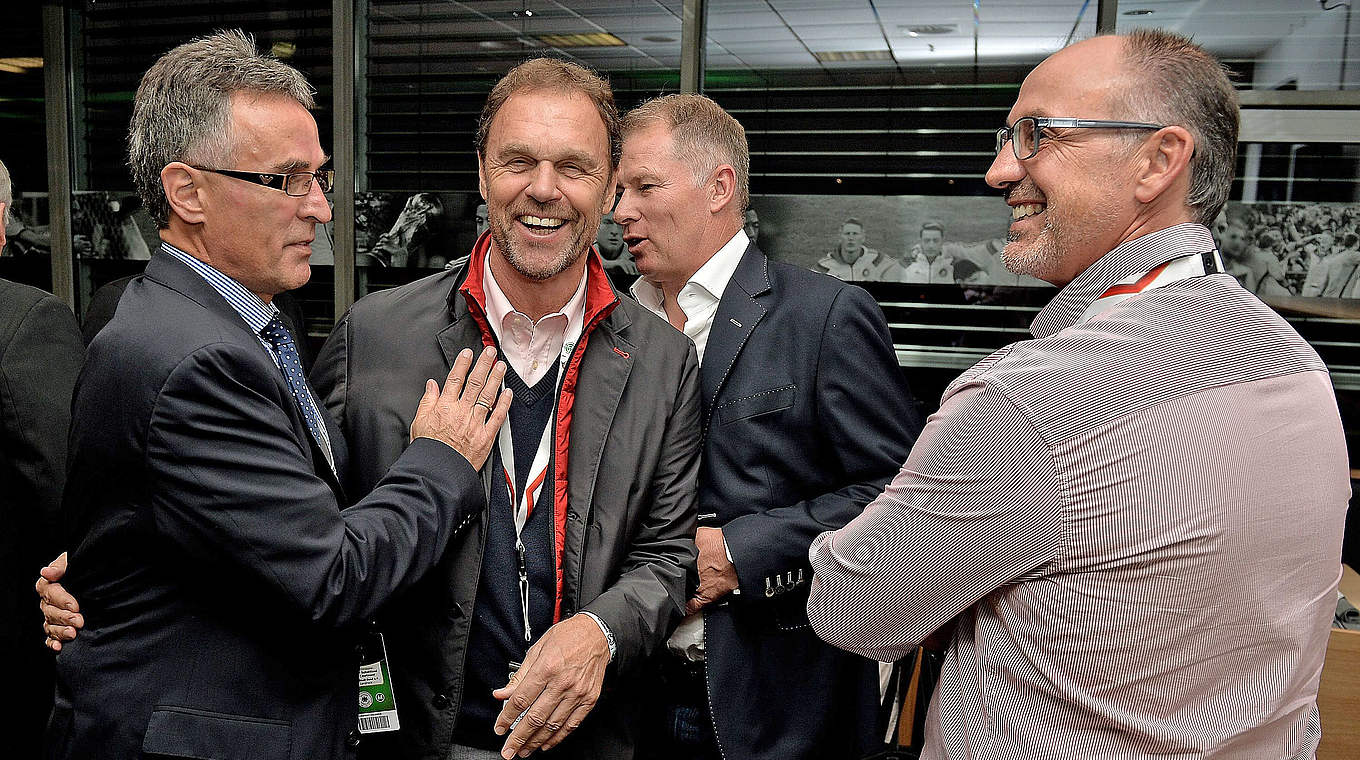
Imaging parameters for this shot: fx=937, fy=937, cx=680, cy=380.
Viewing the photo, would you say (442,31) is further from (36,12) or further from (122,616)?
(122,616)

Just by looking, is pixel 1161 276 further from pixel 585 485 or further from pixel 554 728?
pixel 554 728

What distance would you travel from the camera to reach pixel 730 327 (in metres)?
2.15

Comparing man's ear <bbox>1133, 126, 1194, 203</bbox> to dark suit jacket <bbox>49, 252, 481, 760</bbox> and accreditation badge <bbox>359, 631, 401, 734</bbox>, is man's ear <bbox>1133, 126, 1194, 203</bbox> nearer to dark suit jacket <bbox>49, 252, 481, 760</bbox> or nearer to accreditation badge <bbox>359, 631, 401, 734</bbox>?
dark suit jacket <bbox>49, 252, 481, 760</bbox>

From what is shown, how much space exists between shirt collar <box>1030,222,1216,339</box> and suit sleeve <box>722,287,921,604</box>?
0.68m

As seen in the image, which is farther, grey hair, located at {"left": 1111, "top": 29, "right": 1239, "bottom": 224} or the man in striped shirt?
grey hair, located at {"left": 1111, "top": 29, "right": 1239, "bottom": 224}

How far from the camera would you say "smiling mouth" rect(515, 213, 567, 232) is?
69.4 inches

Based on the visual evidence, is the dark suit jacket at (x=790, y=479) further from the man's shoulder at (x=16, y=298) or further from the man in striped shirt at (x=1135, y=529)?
the man's shoulder at (x=16, y=298)

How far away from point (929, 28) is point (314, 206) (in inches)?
133

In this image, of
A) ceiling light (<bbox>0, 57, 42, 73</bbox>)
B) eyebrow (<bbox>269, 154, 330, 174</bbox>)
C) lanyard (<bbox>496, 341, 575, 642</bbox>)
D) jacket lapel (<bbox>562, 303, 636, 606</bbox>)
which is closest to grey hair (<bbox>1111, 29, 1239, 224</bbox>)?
jacket lapel (<bbox>562, 303, 636, 606</bbox>)

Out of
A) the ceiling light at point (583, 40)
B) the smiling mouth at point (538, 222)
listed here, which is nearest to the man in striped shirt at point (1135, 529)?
the smiling mouth at point (538, 222)

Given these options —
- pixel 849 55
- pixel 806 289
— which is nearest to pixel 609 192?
pixel 806 289

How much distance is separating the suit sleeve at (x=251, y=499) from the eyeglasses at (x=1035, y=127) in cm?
112

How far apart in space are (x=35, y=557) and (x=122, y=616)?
3.85 feet

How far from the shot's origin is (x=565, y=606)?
1.63m
